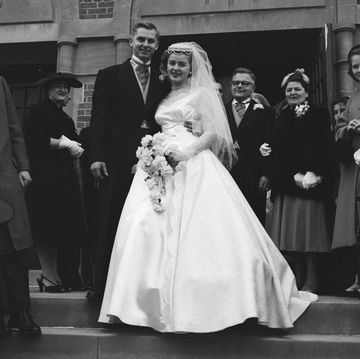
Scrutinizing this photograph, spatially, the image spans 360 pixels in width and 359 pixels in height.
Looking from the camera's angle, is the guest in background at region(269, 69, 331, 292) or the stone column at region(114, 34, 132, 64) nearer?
the guest in background at region(269, 69, 331, 292)

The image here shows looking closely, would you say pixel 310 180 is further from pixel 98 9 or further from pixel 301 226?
pixel 98 9

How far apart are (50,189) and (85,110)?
3.16m

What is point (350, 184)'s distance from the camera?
3.79 metres

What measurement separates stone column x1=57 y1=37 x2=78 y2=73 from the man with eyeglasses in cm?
332

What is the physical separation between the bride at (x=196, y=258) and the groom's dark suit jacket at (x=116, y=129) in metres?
0.21

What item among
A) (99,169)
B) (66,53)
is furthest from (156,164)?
(66,53)

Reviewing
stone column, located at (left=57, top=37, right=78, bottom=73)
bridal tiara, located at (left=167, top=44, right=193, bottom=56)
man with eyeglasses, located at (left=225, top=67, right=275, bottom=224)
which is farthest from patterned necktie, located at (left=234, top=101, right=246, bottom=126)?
stone column, located at (left=57, top=37, right=78, bottom=73)

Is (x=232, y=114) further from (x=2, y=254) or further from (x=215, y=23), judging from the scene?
(x=215, y=23)

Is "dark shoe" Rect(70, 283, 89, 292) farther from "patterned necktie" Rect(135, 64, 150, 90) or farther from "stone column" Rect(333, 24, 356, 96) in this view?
"stone column" Rect(333, 24, 356, 96)

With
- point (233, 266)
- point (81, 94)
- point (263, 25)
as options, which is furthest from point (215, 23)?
point (233, 266)

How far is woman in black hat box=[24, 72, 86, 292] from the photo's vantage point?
419 cm

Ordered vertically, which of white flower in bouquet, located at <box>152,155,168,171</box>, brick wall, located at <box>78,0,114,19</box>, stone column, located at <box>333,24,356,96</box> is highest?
brick wall, located at <box>78,0,114,19</box>

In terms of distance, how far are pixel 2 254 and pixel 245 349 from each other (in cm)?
153

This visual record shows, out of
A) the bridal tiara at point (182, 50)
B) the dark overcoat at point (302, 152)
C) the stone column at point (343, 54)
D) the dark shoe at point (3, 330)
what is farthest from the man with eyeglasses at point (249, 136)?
the stone column at point (343, 54)
